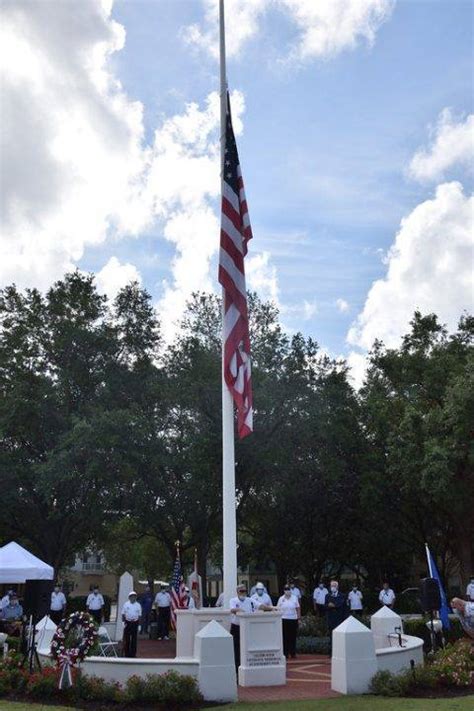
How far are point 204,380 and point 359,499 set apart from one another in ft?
41.2

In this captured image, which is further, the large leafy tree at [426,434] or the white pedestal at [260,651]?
the large leafy tree at [426,434]

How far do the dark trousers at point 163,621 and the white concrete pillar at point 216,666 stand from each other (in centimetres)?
1401

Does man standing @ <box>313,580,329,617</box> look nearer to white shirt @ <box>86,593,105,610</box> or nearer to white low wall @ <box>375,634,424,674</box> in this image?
white shirt @ <box>86,593,105,610</box>

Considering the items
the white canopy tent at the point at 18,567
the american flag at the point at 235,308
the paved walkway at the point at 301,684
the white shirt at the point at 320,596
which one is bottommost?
Answer: the paved walkway at the point at 301,684

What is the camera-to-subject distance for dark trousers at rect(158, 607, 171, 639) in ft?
82.3

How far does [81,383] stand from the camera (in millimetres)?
33125

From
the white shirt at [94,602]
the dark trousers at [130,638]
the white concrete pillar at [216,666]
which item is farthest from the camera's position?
the white shirt at [94,602]

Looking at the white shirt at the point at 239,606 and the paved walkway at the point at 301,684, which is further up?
the white shirt at the point at 239,606

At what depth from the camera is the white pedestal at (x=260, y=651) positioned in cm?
1327

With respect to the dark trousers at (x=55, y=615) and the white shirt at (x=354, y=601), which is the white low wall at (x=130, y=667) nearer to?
the dark trousers at (x=55, y=615)

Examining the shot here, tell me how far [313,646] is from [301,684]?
6733mm

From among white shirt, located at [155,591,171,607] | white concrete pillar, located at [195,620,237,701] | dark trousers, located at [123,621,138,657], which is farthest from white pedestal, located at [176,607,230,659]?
white shirt, located at [155,591,171,607]

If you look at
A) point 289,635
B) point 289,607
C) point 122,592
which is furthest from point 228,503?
point 122,592

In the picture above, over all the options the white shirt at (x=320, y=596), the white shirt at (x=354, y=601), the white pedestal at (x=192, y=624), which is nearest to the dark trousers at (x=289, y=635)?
the white pedestal at (x=192, y=624)
